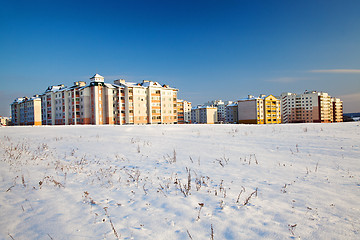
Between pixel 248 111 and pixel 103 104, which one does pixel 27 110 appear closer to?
pixel 103 104

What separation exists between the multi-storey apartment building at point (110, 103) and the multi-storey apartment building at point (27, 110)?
49.2ft

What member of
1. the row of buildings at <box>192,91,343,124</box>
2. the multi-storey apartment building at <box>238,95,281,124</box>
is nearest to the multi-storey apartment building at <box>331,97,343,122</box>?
the row of buildings at <box>192,91,343,124</box>

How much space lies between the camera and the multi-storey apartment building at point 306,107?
110688mm

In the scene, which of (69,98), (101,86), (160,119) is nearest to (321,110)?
(160,119)

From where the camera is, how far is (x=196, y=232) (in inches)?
133

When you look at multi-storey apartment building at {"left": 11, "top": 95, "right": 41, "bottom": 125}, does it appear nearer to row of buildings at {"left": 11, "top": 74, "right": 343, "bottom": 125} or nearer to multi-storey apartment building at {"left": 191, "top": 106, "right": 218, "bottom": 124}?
row of buildings at {"left": 11, "top": 74, "right": 343, "bottom": 125}

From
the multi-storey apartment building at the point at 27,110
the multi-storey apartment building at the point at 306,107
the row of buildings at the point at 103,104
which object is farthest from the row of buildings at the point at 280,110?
the multi-storey apartment building at the point at 27,110

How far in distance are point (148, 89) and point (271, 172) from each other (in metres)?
60.4

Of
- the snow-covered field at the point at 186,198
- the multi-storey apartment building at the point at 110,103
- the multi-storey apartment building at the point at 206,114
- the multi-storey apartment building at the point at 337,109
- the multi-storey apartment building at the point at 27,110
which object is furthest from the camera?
the multi-storey apartment building at the point at 337,109

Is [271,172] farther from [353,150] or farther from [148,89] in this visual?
[148,89]

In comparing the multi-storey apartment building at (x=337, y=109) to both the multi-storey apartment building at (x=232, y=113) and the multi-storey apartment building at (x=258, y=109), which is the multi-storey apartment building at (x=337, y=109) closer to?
the multi-storey apartment building at (x=258, y=109)

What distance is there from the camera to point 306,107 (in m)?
113

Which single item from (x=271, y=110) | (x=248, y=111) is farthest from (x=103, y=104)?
(x=271, y=110)

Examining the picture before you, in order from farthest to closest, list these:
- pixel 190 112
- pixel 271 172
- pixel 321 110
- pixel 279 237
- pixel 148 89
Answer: pixel 190 112 < pixel 321 110 < pixel 148 89 < pixel 271 172 < pixel 279 237
